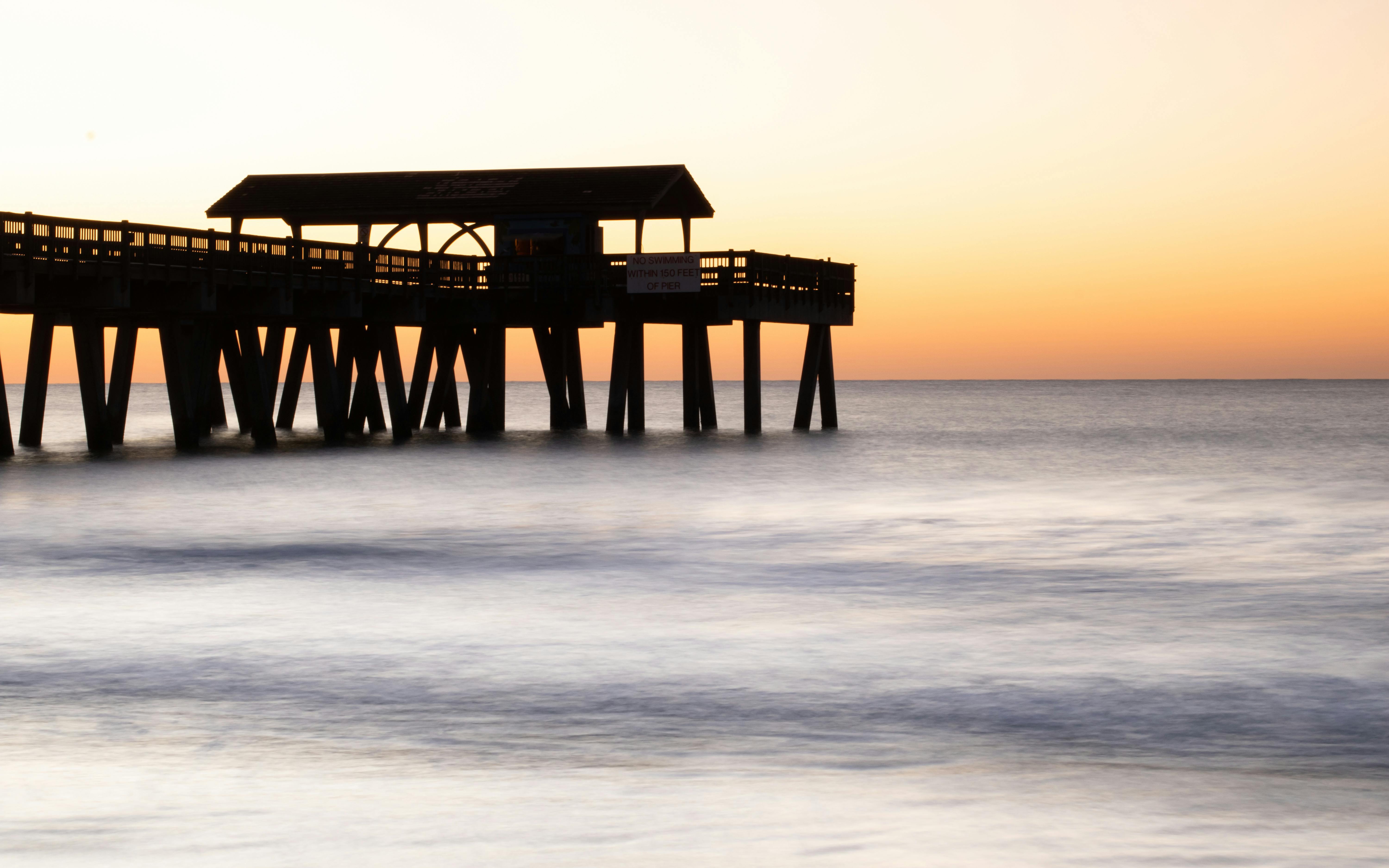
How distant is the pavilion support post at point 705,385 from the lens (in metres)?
45.7

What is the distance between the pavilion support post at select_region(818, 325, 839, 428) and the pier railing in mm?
1208

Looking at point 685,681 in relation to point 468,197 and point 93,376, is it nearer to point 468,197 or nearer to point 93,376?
point 93,376

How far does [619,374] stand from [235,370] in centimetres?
1011

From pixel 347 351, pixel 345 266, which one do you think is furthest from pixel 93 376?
pixel 347 351

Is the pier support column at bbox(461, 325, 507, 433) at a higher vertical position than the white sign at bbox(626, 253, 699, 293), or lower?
lower

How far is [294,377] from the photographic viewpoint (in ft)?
157

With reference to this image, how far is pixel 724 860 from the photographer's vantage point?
6.78 m

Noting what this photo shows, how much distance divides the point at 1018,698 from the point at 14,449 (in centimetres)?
3521

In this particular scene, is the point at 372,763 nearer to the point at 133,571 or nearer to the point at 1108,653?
the point at 1108,653

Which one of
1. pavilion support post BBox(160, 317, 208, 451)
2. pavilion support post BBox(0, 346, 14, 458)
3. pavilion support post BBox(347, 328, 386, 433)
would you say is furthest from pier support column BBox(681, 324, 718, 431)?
pavilion support post BBox(0, 346, 14, 458)

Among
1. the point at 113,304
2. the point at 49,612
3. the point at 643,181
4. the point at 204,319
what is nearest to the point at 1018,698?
the point at 49,612

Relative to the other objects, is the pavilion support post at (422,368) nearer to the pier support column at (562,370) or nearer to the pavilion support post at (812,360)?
the pier support column at (562,370)

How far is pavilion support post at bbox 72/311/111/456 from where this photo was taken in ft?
109

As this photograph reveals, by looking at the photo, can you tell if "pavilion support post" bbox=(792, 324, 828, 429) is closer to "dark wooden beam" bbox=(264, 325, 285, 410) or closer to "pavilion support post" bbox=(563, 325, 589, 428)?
"pavilion support post" bbox=(563, 325, 589, 428)
